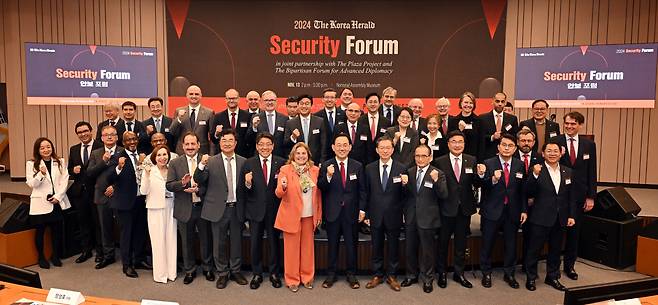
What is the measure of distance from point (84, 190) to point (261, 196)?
7.57 feet

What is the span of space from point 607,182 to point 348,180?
6.13 metres

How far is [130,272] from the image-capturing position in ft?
16.2

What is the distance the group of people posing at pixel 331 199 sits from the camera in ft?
14.9

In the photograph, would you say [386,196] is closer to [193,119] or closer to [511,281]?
[511,281]

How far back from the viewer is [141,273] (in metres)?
5.04

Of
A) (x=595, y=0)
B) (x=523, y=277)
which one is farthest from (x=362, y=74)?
(x=523, y=277)

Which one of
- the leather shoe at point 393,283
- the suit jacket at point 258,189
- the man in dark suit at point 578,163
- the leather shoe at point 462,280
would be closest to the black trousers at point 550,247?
the man in dark suit at point 578,163

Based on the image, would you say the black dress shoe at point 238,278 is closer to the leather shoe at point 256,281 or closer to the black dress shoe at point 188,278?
the leather shoe at point 256,281

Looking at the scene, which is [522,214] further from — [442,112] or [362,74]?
[362,74]

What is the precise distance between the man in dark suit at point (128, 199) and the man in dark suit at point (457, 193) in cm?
313

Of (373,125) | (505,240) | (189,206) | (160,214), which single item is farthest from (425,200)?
(160,214)

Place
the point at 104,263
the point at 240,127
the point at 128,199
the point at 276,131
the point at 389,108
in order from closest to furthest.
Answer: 1. the point at 128,199
2. the point at 104,263
3. the point at 276,131
4. the point at 240,127
5. the point at 389,108

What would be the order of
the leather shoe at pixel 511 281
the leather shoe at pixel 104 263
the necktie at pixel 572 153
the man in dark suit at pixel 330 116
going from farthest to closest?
1. the man in dark suit at pixel 330 116
2. the leather shoe at pixel 104 263
3. the necktie at pixel 572 153
4. the leather shoe at pixel 511 281

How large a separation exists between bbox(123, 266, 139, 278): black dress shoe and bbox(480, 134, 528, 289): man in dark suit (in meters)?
3.60
